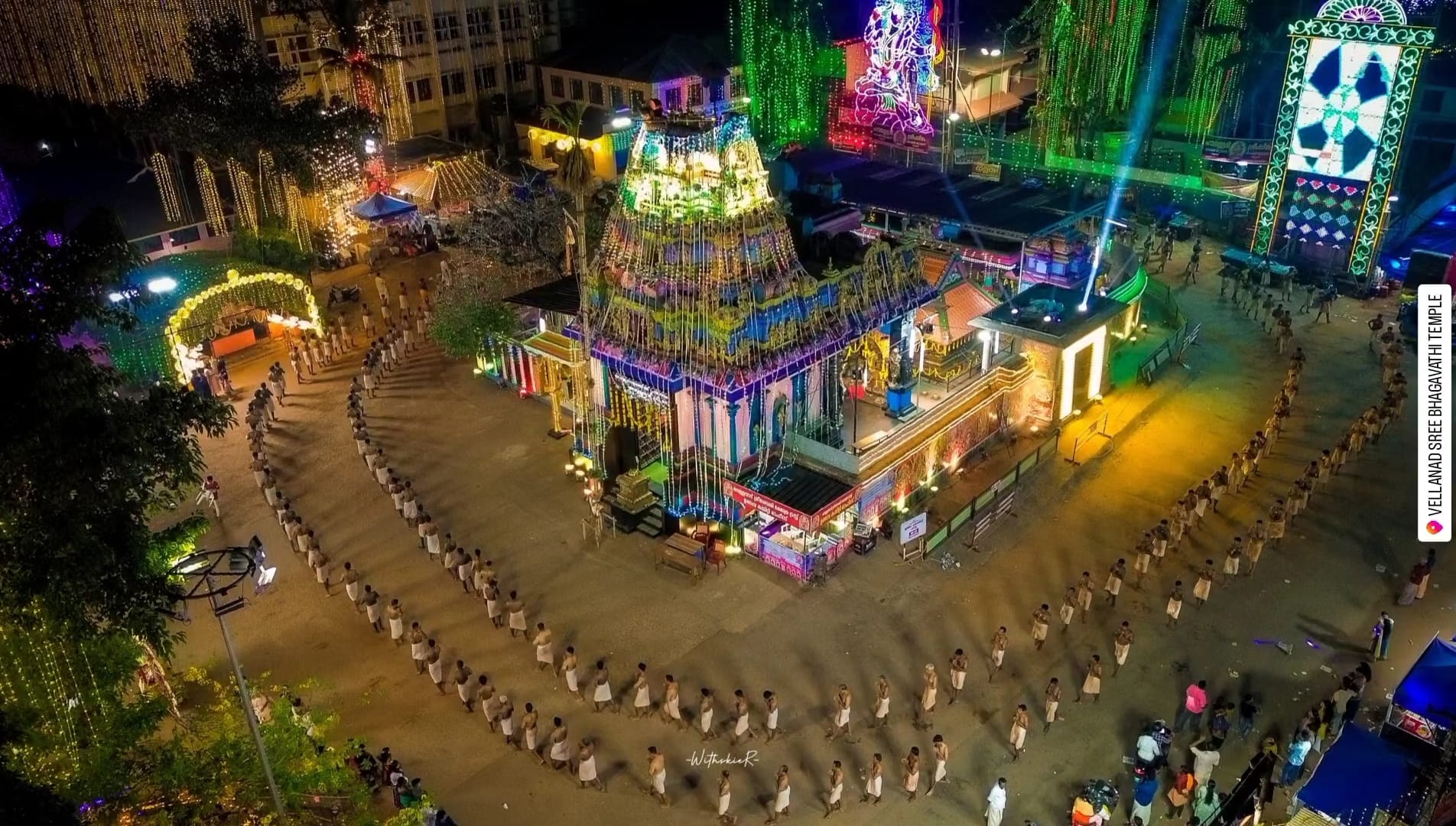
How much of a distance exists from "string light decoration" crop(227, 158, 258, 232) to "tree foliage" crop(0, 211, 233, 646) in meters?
26.6

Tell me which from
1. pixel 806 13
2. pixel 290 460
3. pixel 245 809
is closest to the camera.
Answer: pixel 245 809

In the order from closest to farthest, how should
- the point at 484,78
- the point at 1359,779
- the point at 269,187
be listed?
1. the point at 1359,779
2. the point at 269,187
3. the point at 484,78

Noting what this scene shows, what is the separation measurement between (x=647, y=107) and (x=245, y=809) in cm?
1451

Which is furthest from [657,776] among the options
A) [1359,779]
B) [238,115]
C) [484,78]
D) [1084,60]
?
[484,78]

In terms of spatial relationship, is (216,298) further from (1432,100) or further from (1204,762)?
(1432,100)

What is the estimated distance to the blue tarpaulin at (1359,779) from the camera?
13.3m

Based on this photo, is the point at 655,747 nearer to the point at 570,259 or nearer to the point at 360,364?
the point at 570,259

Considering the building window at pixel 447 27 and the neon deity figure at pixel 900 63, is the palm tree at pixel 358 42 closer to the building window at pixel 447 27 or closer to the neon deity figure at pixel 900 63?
the building window at pixel 447 27

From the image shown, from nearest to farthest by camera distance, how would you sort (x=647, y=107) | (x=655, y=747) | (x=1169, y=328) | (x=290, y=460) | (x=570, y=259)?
(x=655, y=747)
(x=647, y=107)
(x=290, y=460)
(x=570, y=259)
(x=1169, y=328)

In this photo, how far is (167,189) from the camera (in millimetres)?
36125

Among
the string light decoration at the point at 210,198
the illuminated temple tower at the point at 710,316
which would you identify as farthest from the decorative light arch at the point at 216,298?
the illuminated temple tower at the point at 710,316

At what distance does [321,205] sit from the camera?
1479 inches

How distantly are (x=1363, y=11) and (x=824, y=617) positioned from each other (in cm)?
2527

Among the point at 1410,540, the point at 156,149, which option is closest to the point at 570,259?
the point at 1410,540
